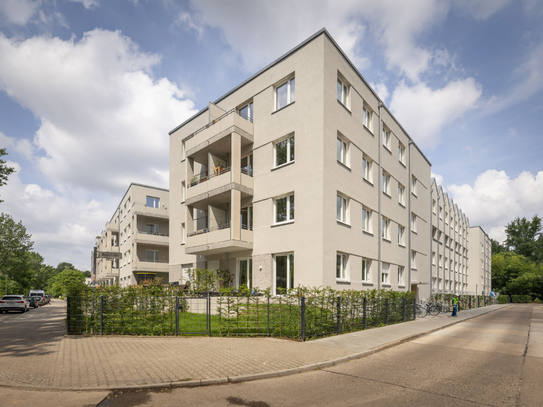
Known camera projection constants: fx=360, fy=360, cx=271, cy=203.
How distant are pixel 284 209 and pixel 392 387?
11.5m

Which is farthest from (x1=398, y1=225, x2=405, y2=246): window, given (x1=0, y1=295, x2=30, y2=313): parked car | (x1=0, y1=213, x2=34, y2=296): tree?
(x1=0, y1=213, x2=34, y2=296): tree

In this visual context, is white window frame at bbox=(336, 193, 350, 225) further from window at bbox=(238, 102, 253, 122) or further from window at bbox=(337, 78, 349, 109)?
window at bbox=(238, 102, 253, 122)

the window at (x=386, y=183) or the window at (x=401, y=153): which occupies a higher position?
the window at (x=401, y=153)

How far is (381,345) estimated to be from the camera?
1084 cm

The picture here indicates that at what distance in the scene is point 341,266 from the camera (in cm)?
1769

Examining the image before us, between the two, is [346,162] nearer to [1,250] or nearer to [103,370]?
[103,370]

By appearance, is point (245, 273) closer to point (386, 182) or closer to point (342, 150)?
point (342, 150)

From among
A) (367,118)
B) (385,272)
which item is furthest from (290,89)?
(385,272)

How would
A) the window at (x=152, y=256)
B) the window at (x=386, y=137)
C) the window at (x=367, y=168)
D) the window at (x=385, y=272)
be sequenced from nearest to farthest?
the window at (x=367, y=168) < the window at (x=385, y=272) < the window at (x=386, y=137) < the window at (x=152, y=256)

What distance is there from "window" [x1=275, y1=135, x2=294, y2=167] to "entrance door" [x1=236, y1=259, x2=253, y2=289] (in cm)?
530

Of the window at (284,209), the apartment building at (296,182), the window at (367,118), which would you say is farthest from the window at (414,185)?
the window at (284,209)

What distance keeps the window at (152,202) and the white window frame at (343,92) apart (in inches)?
1136

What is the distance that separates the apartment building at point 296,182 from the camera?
1628 centimetres

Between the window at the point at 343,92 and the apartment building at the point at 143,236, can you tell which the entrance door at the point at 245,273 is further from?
the apartment building at the point at 143,236
